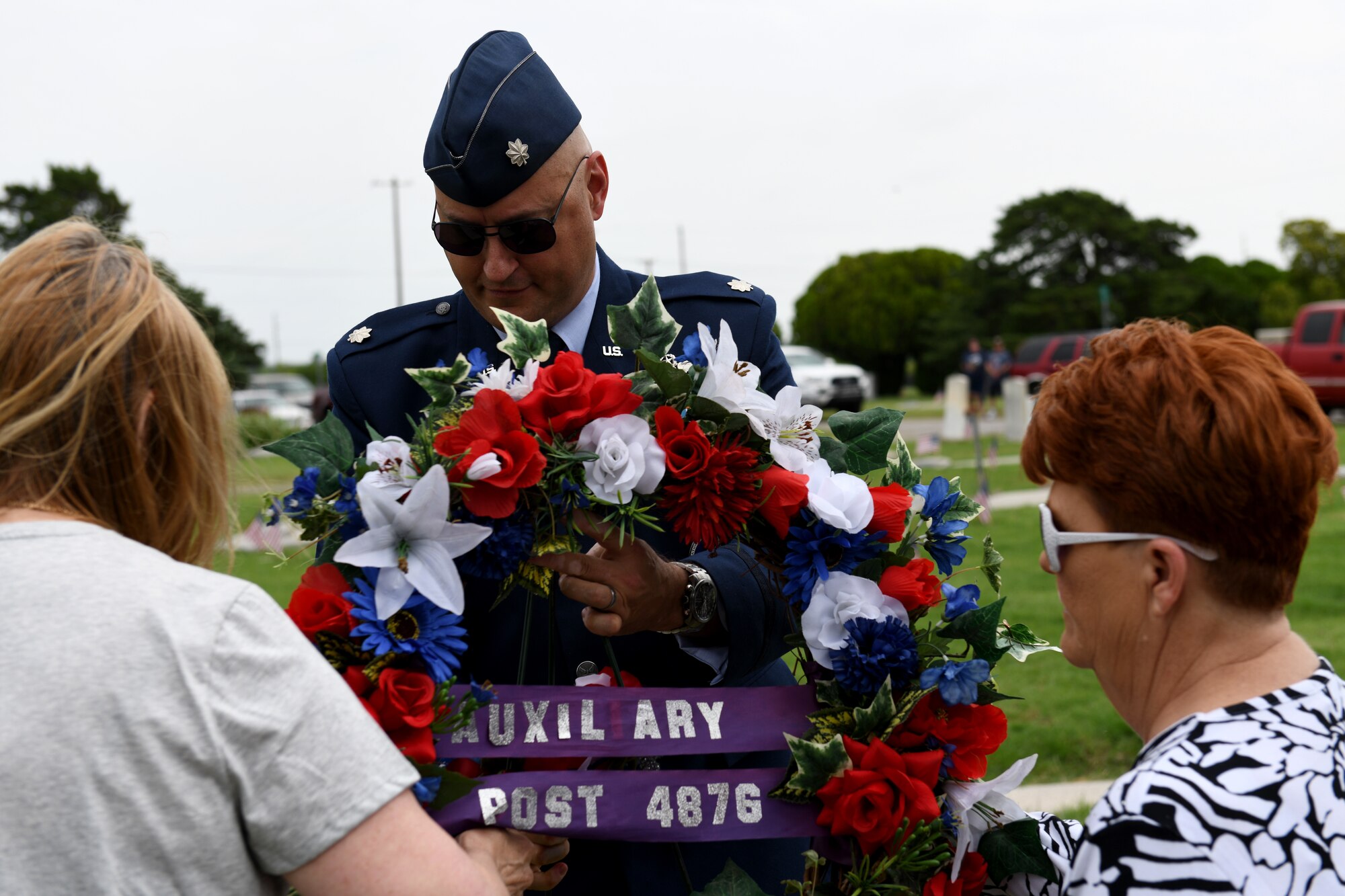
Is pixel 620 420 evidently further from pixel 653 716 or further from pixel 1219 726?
pixel 1219 726

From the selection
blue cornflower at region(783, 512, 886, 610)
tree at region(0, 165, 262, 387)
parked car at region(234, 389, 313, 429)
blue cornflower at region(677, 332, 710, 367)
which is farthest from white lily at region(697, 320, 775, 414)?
tree at region(0, 165, 262, 387)

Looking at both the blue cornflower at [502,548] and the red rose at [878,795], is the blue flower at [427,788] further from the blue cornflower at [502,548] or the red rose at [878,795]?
the red rose at [878,795]

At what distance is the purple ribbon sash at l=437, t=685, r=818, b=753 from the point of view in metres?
1.79

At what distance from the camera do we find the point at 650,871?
1992 mm

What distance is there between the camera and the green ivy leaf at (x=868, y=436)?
1970 millimetres

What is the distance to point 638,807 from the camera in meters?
1.81

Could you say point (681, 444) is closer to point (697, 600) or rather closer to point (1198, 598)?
point (697, 600)

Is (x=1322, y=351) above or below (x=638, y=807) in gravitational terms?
below


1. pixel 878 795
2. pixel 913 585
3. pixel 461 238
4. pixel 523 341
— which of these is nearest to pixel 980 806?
pixel 878 795

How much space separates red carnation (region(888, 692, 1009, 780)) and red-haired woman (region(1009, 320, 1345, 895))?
21 centimetres

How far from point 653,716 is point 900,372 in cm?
4515

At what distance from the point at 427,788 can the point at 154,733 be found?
506 millimetres

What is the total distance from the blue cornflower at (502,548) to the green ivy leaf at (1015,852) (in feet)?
2.96

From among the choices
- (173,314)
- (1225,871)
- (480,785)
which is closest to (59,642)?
(173,314)
